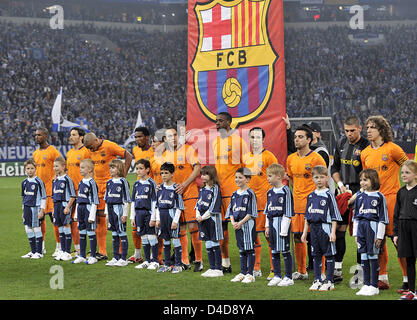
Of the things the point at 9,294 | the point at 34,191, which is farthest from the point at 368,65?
the point at 9,294

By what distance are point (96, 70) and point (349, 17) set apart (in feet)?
70.7

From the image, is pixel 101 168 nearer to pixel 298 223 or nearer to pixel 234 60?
pixel 234 60

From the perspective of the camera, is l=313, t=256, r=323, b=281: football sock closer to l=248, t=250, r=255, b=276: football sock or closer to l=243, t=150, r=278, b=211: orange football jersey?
l=248, t=250, r=255, b=276: football sock

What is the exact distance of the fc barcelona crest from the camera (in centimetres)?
788

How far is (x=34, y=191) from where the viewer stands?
9.42 metres

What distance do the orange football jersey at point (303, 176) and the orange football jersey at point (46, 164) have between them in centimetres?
452

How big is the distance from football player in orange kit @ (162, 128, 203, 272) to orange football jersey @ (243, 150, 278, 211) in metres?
0.83

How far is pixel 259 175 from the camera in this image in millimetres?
7766

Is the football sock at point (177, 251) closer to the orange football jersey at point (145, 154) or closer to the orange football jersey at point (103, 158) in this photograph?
the orange football jersey at point (145, 154)

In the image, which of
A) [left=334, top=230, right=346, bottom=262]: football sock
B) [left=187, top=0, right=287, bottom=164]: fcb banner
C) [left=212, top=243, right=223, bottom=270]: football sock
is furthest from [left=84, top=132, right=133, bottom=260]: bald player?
[left=334, top=230, right=346, bottom=262]: football sock

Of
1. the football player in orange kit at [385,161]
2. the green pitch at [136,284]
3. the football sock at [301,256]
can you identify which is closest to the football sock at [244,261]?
the green pitch at [136,284]

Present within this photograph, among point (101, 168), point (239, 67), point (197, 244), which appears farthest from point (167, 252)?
point (239, 67)

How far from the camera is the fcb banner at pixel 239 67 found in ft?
25.6
